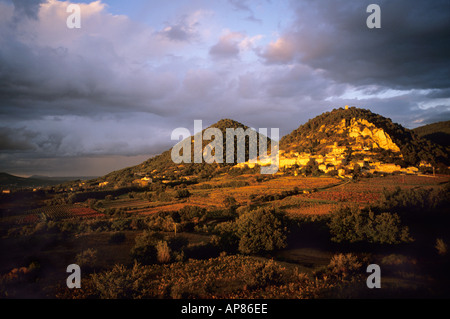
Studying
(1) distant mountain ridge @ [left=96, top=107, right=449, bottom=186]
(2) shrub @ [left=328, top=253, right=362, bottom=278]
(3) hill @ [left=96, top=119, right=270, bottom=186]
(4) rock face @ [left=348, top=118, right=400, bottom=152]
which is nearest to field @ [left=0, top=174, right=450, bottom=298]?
(2) shrub @ [left=328, top=253, right=362, bottom=278]

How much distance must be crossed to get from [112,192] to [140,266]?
43863 millimetres

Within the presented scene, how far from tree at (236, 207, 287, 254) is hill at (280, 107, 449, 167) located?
5483cm

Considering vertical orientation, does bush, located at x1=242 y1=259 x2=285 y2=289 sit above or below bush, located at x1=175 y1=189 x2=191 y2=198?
above

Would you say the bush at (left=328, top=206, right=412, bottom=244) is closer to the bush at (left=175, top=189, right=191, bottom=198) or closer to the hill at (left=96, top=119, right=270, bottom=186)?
the bush at (left=175, top=189, right=191, bottom=198)

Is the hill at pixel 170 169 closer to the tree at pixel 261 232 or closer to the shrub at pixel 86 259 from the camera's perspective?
the tree at pixel 261 232

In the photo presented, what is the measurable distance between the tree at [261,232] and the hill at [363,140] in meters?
54.8

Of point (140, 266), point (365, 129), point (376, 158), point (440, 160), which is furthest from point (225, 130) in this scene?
point (140, 266)

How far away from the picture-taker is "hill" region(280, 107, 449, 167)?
202 ft

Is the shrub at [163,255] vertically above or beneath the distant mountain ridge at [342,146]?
beneath

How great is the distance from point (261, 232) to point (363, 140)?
77.8m

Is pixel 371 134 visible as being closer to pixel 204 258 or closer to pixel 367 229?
pixel 367 229

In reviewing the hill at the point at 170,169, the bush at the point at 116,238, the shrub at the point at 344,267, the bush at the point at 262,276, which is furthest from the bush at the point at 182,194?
the shrub at the point at 344,267

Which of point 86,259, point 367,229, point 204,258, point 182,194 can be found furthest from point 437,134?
point 86,259

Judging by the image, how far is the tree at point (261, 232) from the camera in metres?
12.9
